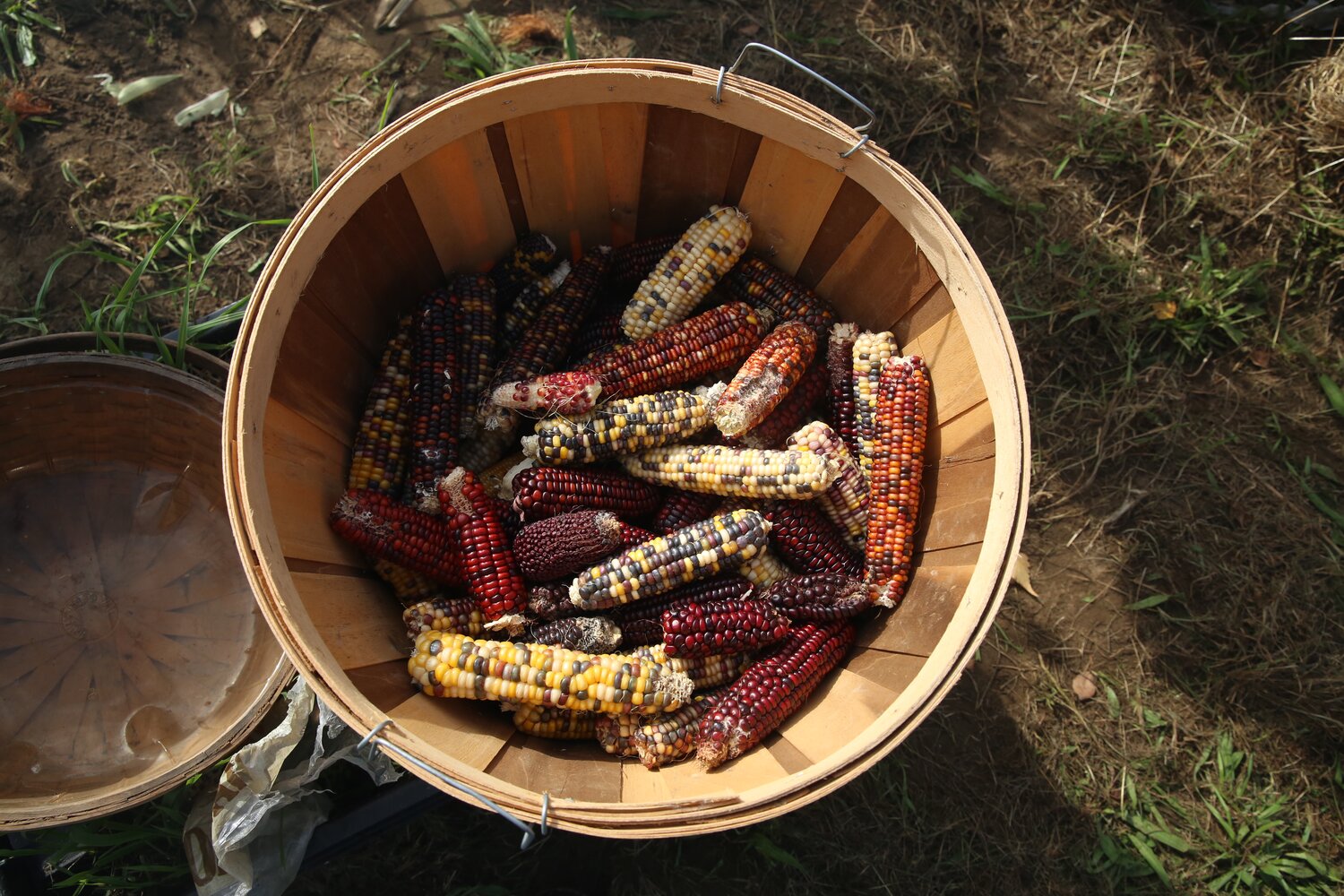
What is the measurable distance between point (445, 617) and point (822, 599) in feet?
6.14

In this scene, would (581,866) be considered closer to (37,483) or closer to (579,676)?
(579,676)

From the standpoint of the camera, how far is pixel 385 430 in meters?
4.02

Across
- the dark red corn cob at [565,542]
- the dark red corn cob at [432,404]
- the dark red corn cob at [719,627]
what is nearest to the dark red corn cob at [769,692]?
the dark red corn cob at [719,627]

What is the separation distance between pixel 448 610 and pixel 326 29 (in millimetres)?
4802

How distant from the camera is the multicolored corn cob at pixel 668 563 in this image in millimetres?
3709

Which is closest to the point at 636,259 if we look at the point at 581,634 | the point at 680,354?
the point at 680,354

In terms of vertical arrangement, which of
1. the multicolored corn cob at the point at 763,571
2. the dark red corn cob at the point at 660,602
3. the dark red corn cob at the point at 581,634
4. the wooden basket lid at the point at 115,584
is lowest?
the wooden basket lid at the point at 115,584

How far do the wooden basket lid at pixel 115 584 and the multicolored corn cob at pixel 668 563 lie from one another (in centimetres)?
166

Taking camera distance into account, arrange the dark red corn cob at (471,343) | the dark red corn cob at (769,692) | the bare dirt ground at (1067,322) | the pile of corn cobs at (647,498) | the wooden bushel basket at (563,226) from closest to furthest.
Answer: the wooden bushel basket at (563,226), the dark red corn cob at (769,692), the pile of corn cobs at (647,498), the dark red corn cob at (471,343), the bare dirt ground at (1067,322)

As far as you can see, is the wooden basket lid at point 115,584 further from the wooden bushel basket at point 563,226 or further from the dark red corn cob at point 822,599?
the dark red corn cob at point 822,599

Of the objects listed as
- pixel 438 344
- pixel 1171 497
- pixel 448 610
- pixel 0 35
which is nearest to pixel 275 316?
pixel 438 344

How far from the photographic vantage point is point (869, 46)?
5.93 m

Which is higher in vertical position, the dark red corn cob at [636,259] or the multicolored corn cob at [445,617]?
the dark red corn cob at [636,259]

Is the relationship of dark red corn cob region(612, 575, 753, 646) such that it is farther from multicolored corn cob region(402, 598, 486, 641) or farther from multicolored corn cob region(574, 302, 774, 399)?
multicolored corn cob region(574, 302, 774, 399)
